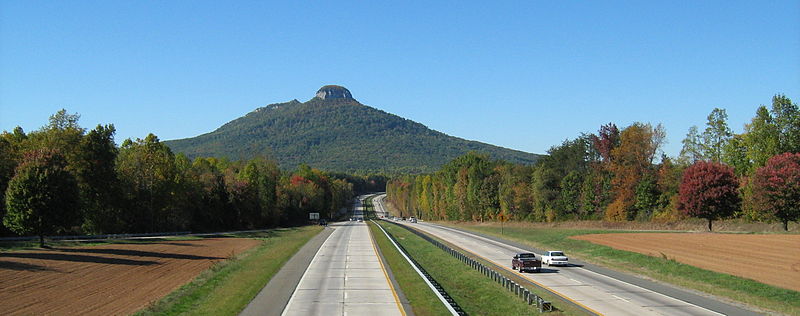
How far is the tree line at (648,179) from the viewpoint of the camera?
7106 centimetres

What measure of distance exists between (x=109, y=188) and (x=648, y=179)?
7607 centimetres

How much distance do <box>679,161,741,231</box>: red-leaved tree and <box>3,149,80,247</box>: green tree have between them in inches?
2696

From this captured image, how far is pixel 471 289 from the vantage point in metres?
38.5

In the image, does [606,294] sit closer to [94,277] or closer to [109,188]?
[94,277]

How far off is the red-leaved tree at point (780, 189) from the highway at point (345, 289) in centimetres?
4204

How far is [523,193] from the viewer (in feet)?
420

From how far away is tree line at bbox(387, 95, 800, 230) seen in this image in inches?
2798

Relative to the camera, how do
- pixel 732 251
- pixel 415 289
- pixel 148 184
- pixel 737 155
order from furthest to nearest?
pixel 148 184
pixel 737 155
pixel 732 251
pixel 415 289

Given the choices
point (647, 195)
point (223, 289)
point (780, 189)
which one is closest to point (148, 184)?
point (223, 289)

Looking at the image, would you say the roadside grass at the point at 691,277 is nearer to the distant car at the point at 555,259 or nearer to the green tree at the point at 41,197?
the distant car at the point at 555,259

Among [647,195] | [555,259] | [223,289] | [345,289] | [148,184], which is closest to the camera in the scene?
[345,289]

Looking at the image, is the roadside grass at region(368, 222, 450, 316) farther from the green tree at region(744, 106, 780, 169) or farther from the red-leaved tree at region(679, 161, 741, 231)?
the green tree at region(744, 106, 780, 169)

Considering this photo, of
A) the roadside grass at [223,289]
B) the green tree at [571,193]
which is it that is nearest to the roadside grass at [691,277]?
the roadside grass at [223,289]

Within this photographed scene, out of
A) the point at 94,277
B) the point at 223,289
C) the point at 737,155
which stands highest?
the point at 737,155
